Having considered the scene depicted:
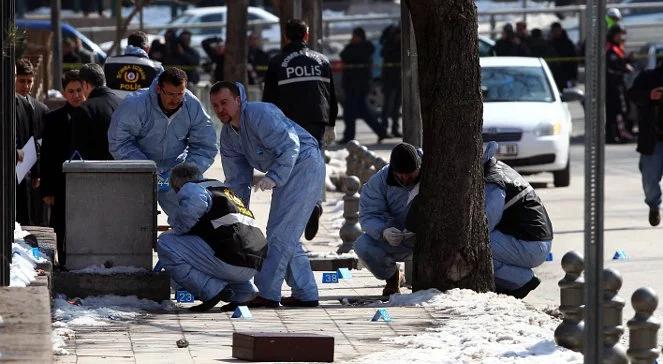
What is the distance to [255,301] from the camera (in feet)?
32.9

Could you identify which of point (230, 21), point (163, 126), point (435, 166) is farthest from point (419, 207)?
point (230, 21)

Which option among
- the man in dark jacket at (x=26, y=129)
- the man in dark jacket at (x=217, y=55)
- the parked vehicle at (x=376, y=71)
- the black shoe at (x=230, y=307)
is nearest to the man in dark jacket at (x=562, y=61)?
the parked vehicle at (x=376, y=71)

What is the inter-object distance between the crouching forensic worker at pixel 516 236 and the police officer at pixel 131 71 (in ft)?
10.0

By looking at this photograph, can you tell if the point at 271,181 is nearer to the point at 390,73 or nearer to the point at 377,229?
the point at 377,229

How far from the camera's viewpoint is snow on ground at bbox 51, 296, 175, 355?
28.6ft

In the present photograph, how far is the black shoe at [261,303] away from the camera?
395 inches

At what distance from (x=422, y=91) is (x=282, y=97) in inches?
125

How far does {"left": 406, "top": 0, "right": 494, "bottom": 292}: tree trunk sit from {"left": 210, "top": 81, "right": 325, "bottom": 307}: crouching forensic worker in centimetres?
78

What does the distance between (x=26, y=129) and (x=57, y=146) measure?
362mm

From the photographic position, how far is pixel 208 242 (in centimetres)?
963

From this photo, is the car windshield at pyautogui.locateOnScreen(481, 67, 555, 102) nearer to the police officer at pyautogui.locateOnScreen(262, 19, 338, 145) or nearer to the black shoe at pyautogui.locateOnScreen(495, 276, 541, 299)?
the police officer at pyautogui.locateOnScreen(262, 19, 338, 145)

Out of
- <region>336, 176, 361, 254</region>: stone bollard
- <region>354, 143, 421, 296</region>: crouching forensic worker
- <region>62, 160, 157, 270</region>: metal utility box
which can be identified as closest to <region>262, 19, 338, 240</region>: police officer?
<region>336, 176, 361, 254</region>: stone bollard

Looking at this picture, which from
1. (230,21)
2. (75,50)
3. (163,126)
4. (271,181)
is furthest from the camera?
(75,50)

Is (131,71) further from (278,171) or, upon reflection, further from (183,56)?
(183,56)
